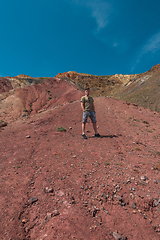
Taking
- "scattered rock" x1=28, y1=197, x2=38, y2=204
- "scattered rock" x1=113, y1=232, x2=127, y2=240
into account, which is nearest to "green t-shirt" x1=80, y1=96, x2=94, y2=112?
"scattered rock" x1=28, y1=197, x2=38, y2=204

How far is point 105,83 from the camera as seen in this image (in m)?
81.0

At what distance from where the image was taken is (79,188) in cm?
329

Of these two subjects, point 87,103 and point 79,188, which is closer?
point 79,188

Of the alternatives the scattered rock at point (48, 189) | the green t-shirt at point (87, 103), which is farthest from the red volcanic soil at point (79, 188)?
the green t-shirt at point (87, 103)

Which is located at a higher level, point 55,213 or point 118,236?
point 55,213

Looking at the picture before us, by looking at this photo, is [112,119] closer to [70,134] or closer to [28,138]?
[70,134]

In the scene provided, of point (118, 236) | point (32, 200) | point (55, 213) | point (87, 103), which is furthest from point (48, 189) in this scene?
point (87, 103)

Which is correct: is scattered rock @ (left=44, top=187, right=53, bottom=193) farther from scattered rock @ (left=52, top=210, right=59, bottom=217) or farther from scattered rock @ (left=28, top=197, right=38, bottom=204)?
scattered rock @ (left=52, top=210, right=59, bottom=217)

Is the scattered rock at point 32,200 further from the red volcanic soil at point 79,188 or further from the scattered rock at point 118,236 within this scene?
the scattered rock at point 118,236

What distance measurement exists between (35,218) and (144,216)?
226 cm

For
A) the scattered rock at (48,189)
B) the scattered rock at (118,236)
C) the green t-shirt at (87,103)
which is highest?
the green t-shirt at (87,103)

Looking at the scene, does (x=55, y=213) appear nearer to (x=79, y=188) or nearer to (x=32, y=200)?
(x=32, y=200)

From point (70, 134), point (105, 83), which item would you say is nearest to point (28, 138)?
point (70, 134)

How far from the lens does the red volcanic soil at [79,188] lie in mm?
2320
